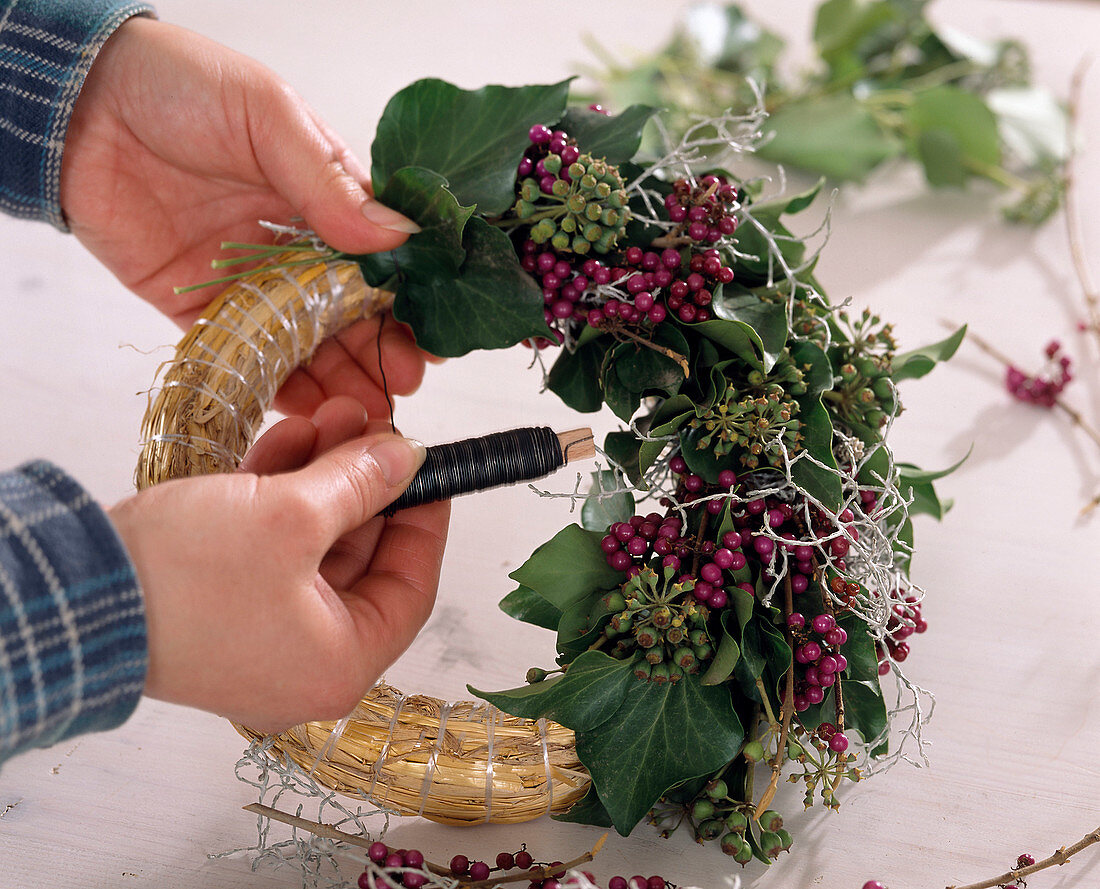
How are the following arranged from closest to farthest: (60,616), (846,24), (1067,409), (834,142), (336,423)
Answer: (60,616) < (336,423) < (1067,409) < (834,142) < (846,24)

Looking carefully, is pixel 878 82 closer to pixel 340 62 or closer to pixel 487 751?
pixel 340 62

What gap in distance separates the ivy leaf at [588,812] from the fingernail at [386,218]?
314 mm

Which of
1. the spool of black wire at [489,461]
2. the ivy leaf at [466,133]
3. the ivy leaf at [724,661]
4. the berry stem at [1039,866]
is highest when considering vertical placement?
the ivy leaf at [466,133]

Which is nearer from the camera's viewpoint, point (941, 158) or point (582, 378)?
point (582, 378)

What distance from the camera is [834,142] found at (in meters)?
0.86

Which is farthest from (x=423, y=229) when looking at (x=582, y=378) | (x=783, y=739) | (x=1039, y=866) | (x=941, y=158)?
(x=941, y=158)

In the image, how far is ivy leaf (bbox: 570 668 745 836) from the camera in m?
0.42

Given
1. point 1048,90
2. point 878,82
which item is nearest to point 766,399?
point 878,82

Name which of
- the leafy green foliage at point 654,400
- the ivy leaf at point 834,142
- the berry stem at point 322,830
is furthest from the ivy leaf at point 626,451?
the ivy leaf at point 834,142

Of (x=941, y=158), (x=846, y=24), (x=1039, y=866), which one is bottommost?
(x=1039, y=866)

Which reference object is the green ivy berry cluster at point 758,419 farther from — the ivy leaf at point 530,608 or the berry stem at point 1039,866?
the berry stem at point 1039,866

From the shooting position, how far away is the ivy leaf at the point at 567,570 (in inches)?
17.3

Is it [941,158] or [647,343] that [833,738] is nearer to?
[647,343]

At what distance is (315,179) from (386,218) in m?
0.07
